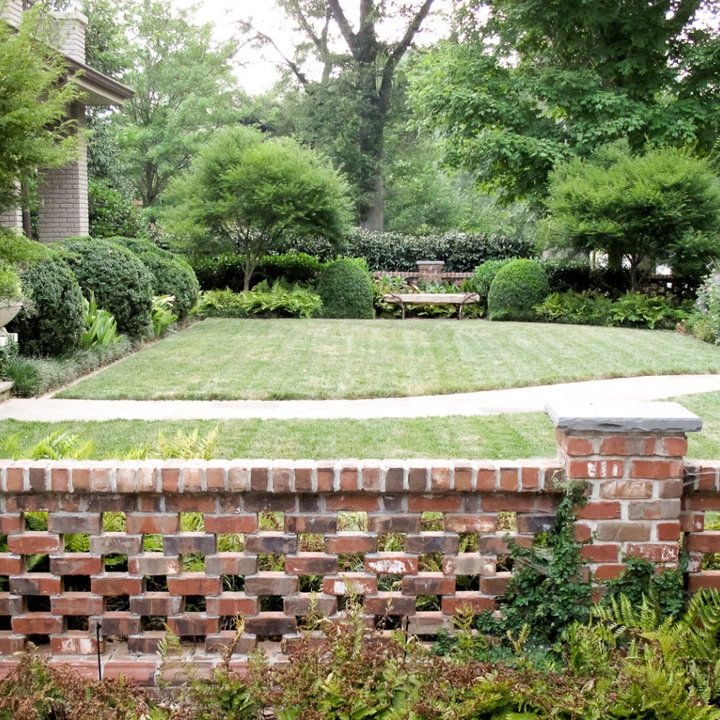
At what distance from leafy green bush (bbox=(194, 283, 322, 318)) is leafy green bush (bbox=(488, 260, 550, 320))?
3.62 metres

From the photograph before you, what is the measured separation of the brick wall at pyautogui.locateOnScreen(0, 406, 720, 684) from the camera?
2811 mm

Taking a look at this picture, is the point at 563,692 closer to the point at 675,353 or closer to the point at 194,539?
the point at 194,539

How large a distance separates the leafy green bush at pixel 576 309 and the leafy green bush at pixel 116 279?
26.8ft

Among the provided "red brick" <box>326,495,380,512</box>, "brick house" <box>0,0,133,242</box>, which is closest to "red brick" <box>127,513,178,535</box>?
"red brick" <box>326,495,380,512</box>

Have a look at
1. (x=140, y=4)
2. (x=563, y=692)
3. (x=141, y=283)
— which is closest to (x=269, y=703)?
(x=563, y=692)

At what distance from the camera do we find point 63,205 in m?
15.2

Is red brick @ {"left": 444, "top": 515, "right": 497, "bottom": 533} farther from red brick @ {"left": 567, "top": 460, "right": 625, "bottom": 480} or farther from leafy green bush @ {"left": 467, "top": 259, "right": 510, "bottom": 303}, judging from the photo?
leafy green bush @ {"left": 467, "top": 259, "right": 510, "bottom": 303}

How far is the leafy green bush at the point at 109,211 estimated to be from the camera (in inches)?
791

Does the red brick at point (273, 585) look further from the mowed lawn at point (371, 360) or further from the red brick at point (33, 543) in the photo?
the mowed lawn at point (371, 360)

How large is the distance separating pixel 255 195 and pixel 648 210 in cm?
749

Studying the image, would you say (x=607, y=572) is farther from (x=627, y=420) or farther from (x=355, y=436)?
(x=355, y=436)

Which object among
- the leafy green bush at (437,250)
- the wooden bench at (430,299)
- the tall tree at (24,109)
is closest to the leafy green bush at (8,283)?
the tall tree at (24,109)

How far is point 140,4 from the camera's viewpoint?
31.9 m

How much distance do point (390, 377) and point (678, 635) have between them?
22.3ft
